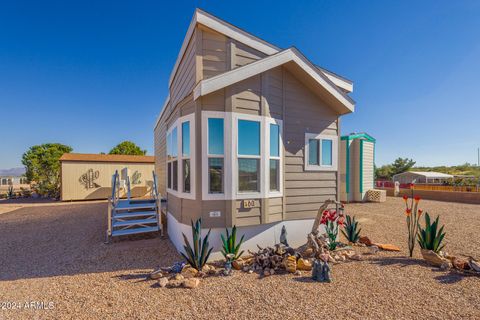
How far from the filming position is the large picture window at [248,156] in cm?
430

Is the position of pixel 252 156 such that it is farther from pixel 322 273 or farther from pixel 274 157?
pixel 322 273

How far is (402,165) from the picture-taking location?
1129 inches

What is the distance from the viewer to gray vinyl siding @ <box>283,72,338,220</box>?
16.0 feet

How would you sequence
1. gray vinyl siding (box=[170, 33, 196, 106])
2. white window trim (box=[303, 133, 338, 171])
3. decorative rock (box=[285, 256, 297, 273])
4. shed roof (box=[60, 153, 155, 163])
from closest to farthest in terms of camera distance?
decorative rock (box=[285, 256, 297, 273]), gray vinyl siding (box=[170, 33, 196, 106]), white window trim (box=[303, 133, 338, 171]), shed roof (box=[60, 153, 155, 163])

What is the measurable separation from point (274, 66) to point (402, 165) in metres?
33.4

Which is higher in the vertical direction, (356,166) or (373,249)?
(356,166)

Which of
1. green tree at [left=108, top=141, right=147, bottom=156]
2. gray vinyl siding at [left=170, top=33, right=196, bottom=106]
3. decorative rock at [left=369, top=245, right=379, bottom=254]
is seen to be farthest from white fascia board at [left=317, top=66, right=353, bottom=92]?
green tree at [left=108, top=141, right=147, bottom=156]

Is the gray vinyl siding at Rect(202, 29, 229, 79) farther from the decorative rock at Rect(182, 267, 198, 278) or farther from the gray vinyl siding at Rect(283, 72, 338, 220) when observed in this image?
the decorative rock at Rect(182, 267, 198, 278)

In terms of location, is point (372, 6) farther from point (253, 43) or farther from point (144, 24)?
point (144, 24)

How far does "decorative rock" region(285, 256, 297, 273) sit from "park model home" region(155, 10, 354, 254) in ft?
3.22

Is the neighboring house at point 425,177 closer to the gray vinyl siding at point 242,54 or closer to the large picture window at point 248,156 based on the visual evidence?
the large picture window at point 248,156

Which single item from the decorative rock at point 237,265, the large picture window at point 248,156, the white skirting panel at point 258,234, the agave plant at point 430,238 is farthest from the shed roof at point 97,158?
the agave plant at point 430,238

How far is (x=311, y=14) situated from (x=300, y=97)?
16.4 feet

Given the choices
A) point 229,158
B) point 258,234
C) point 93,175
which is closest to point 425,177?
point 258,234
